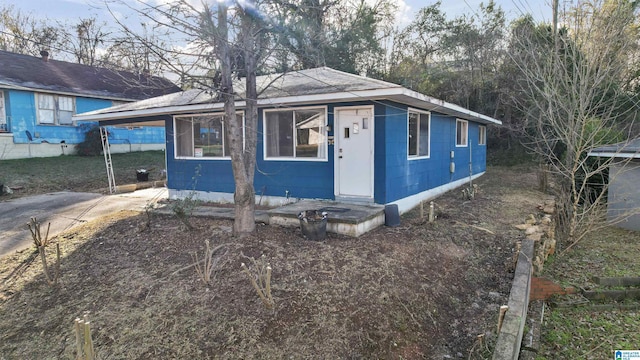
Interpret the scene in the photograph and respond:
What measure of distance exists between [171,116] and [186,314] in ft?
23.4

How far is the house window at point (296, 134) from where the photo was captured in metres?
7.89

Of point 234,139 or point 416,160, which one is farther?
point 416,160

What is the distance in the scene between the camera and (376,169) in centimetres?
739

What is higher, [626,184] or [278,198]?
[626,184]

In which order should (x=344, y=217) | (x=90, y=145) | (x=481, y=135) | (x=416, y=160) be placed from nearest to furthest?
(x=344, y=217), (x=416, y=160), (x=481, y=135), (x=90, y=145)

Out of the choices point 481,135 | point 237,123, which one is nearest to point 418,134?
point 237,123

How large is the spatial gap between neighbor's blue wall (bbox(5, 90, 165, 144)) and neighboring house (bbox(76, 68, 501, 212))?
27.9 feet

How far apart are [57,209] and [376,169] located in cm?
760

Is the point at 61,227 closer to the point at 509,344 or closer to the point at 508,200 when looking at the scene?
the point at 509,344

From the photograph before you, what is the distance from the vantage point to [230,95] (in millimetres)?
5309

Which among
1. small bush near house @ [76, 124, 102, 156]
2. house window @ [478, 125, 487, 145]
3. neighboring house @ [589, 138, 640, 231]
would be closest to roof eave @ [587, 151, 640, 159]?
neighboring house @ [589, 138, 640, 231]

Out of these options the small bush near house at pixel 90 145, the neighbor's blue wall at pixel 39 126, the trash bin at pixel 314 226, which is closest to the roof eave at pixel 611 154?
the trash bin at pixel 314 226

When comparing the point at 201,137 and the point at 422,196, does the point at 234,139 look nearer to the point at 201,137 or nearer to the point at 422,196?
the point at 201,137

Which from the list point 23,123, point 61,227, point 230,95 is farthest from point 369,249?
point 23,123
